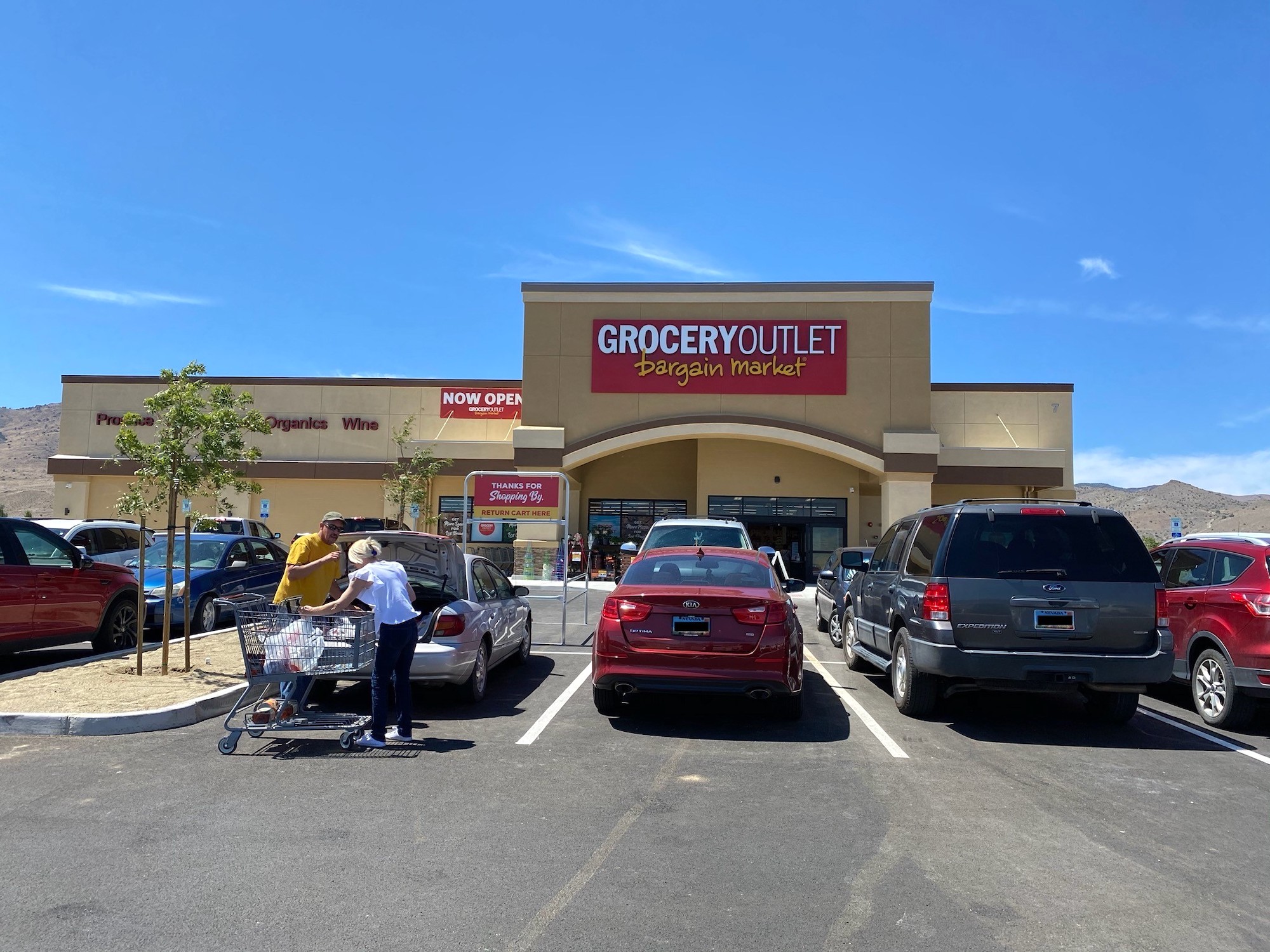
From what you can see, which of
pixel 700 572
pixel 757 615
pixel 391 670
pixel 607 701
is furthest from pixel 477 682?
pixel 757 615

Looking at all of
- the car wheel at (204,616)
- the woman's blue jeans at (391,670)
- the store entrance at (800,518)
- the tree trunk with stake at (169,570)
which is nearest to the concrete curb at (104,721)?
the tree trunk with stake at (169,570)

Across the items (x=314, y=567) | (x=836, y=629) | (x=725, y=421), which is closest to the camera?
(x=314, y=567)

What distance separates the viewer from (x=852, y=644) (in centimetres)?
1132

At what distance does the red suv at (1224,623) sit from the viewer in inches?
309

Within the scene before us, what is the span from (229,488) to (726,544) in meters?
22.7

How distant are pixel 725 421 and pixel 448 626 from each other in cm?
2111

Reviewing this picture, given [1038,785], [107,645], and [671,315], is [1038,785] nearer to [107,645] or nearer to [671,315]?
[107,645]

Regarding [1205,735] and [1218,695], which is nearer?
[1205,735]

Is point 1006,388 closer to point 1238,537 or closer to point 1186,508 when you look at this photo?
point 1238,537

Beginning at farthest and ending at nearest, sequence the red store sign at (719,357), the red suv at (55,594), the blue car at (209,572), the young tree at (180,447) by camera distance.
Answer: the red store sign at (719,357), the blue car at (209,572), the young tree at (180,447), the red suv at (55,594)

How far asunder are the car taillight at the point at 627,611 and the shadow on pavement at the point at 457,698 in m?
1.50

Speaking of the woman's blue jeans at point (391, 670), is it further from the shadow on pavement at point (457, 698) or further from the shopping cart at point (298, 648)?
the shadow on pavement at point (457, 698)

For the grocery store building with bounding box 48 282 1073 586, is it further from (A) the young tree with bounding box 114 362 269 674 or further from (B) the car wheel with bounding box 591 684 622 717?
(B) the car wheel with bounding box 591 684 622 717

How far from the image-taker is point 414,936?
3826mm
